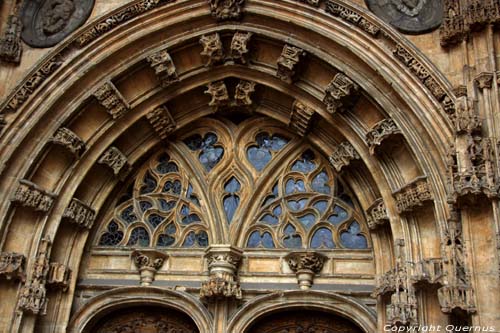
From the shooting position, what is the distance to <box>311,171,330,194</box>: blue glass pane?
1149cm

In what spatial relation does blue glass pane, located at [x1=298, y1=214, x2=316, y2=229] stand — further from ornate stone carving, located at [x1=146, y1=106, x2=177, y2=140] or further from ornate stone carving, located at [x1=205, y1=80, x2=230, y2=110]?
ornate stone carving, located at [x1=146, y1=106, x2=177, y2=140]

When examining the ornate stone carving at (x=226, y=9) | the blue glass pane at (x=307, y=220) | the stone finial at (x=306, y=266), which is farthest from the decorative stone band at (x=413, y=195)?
the ornate stone carving at (x=226, y=9)

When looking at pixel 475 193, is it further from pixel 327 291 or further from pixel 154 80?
pixel 154 80

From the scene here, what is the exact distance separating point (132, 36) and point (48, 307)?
13.8 ft

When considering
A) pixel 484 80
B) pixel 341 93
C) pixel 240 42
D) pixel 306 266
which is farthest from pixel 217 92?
pixel 484 80

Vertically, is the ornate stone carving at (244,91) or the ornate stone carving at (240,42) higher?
the ornate stone carving at (240,42)

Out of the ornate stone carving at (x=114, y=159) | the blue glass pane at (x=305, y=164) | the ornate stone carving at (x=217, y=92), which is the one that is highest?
the ornate stone carving at (x=217, y=92)

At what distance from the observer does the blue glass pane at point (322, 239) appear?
11.1 meters

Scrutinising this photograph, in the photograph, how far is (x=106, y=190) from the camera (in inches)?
460

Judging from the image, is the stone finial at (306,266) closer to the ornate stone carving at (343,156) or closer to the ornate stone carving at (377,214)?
the ornate stone carving at (377,214)

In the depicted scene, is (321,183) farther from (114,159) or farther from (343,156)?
(114,159)

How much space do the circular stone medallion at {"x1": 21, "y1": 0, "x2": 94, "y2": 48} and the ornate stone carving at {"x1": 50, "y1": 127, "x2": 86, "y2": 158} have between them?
138cm

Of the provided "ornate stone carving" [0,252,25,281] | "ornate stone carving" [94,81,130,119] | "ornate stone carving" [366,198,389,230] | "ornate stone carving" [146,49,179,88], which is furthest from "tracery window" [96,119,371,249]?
"ornate stone carving" [0,252,25,281]

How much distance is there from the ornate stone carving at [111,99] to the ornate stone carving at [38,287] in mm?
2203
